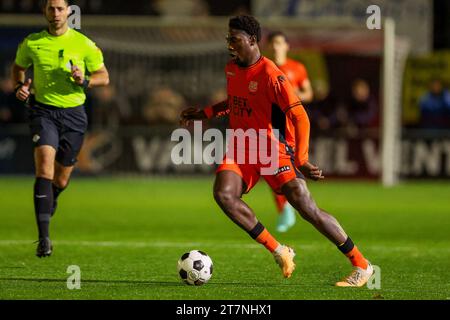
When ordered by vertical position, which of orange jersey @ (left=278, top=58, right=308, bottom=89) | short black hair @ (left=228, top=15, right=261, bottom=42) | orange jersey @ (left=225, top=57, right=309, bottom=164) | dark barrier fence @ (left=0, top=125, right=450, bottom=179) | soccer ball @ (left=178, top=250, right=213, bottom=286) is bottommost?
dark barrier fence @ (left=0, top=125, right=450, bottom=179)

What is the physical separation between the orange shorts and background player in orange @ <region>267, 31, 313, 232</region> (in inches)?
168

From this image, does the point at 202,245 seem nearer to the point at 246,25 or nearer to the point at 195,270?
the point at 195,270

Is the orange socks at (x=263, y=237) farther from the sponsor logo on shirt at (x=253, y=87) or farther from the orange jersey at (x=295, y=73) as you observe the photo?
the orange jersey at (x=295, y=73)

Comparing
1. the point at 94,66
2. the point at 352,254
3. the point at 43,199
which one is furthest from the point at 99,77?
the point at 352,254

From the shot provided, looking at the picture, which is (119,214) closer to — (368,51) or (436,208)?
(436,208)

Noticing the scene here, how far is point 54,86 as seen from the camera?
10.8 m

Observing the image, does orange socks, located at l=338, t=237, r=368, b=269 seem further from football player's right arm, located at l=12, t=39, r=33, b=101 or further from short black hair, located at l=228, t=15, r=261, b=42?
football player's right arm, located at l=12, t=39, r=33, b=101

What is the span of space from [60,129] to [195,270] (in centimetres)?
266

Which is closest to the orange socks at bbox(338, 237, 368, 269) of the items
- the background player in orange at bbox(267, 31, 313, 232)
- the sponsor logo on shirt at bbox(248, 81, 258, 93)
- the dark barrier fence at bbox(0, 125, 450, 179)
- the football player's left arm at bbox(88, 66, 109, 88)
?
the sponsor logo on shirt at bbox(248, 81, 258, 93)

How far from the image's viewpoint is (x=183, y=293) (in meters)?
8.40

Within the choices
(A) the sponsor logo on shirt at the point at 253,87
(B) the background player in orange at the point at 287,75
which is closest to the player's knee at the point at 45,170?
(A) the sponsor logo on shirt at the point at 253,87

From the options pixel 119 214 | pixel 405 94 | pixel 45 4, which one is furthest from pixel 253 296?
pixel 405 94

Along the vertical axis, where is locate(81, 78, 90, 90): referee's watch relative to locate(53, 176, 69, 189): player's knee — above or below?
above

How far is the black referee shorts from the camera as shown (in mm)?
10586
